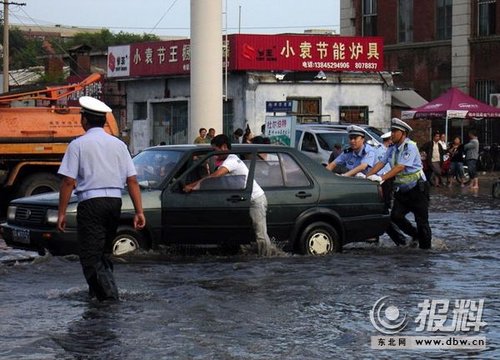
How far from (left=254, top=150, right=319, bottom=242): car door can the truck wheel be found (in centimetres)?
744

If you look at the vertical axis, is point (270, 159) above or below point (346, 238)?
above

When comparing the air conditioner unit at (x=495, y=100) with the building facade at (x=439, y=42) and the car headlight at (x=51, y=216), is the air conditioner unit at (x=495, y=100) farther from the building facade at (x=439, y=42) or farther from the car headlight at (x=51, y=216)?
the car headlight at (x=51, y=216)

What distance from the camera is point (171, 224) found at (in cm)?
1284

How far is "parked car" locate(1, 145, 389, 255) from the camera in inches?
499

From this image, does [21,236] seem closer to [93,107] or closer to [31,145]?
[93,107]

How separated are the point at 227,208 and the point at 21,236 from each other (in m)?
2.35

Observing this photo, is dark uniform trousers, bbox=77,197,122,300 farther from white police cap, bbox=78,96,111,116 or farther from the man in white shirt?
the man in white shirt

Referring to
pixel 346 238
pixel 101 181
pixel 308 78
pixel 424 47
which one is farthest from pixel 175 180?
pixel 424 47

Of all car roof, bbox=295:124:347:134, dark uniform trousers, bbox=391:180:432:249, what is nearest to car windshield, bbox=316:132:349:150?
car roof, bbox=295:124:347:134

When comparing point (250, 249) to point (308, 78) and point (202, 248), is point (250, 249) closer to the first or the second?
point (202, 248)

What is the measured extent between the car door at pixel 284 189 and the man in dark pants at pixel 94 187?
4.22 metres

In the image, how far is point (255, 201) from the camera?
1302 centimetres

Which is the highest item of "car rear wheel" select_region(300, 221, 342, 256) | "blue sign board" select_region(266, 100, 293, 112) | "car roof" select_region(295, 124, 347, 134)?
"blue sign board" select_region(266, 100, 293, 112)

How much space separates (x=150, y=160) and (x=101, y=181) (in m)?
4.39
